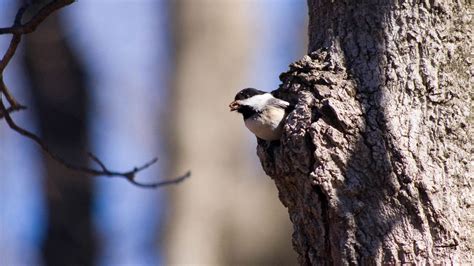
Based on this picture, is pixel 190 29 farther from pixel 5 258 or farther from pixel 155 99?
pixel 5 258

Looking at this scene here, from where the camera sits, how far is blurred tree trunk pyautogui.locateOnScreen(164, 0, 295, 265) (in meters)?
7.05

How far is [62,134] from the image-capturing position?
645 centimetres

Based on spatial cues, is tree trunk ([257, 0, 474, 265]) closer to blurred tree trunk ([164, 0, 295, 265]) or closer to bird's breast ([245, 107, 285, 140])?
bird's breast ([245, 107, 285, 140])

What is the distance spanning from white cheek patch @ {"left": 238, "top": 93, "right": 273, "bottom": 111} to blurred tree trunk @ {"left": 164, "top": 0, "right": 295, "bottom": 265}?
12.5 feet

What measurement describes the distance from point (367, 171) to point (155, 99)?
670 centimetres

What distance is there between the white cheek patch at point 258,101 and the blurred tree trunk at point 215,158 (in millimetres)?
3803

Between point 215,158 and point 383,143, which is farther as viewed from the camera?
point 215,158

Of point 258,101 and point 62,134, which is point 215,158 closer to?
point 62,134

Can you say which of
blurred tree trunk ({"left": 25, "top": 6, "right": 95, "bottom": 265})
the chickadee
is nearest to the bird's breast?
the chickadee

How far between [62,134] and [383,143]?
451 cm

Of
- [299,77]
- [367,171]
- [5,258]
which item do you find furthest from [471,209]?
[5,258]

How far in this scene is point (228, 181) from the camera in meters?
7.45

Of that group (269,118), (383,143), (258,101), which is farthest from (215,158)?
(383,143)

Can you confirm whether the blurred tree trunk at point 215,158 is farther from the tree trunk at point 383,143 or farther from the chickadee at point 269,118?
the tree trunk at point 383,143
